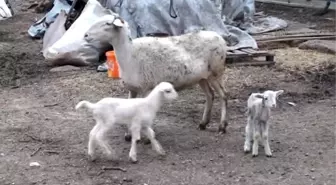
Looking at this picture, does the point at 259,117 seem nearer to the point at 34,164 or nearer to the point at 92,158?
the point at 92,158

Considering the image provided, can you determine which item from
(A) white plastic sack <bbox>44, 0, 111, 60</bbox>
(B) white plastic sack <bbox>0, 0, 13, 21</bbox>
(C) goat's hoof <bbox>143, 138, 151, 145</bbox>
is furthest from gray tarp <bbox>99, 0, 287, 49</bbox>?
(B) white plastic sack <bbox>0, 0, 13, 21</bbox>

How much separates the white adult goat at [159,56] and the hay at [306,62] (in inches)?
97.9

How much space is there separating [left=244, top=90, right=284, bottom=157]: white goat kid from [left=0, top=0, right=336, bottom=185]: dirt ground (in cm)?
12

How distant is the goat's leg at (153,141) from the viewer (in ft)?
17.6

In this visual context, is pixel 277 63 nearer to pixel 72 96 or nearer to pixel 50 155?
pixel 72 96

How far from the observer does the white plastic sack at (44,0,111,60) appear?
900cm

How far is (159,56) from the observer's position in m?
6.02

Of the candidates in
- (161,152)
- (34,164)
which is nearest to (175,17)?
(161,152)

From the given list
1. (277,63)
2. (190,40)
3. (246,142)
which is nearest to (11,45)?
(277,63)

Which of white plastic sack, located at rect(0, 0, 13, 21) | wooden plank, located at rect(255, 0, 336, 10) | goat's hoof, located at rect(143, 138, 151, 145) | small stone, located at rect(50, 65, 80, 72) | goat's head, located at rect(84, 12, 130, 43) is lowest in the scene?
white plastic sack, located at rect(0, 0, 13, 21)

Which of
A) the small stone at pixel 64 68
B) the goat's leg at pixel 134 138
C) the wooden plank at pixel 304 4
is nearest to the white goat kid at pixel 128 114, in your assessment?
the goat's leg at pixel 134 138

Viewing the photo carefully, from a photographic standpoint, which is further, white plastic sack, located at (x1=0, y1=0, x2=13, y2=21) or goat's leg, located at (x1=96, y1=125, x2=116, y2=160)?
white plastic sack, located at (x1=0, y1=0, x2=13, y2=21)

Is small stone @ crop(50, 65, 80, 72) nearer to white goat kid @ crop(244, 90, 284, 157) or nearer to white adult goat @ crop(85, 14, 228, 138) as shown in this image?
white adult goat @ crop(85, 14, 228, 138)

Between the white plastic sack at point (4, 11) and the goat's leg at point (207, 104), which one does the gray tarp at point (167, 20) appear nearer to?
the goat's leg at point (207, 104)
